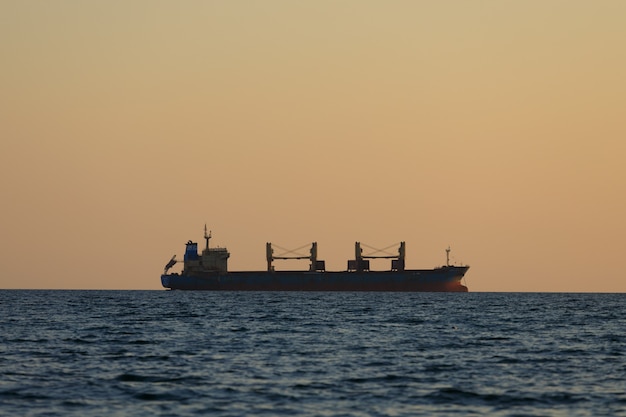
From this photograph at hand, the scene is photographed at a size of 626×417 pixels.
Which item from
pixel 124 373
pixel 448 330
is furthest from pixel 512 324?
pixel 124 373

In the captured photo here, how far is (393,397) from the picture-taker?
92.9 ft

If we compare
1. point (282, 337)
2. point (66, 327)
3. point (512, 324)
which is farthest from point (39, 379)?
point (512, 324)

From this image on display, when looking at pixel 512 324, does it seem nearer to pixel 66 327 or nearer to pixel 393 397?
pixel 66 327

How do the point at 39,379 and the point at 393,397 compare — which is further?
the point at 39,379

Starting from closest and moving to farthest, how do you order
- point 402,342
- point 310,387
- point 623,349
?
point 310,387
point 623,349
point 402,342

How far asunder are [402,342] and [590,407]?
2198cm

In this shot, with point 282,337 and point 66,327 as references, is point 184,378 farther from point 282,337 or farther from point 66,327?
point 66,327

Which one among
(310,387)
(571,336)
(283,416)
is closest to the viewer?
(283,416)

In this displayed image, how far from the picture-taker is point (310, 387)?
30.2 metres

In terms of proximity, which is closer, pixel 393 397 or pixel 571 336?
pixel 393 397

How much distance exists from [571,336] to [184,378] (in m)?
29.6

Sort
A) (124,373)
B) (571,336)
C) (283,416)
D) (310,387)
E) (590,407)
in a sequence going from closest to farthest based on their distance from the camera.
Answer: (283,416), (590,407), (310,387), (124,373), (571,336)

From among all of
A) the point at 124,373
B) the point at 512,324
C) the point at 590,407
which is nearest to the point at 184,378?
the point at 124,373

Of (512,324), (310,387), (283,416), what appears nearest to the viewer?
(283,416)
